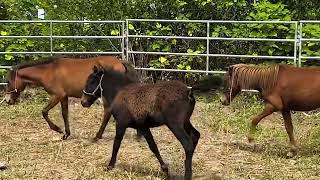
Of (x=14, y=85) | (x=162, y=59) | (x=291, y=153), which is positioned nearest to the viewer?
(x=291, y=153)

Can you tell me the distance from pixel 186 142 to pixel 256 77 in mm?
2136

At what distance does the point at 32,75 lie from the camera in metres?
8.06

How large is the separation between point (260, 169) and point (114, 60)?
3.10 metres

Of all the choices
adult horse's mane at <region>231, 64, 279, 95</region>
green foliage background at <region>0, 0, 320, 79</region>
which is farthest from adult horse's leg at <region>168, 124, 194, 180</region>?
green foliage background at <region>0, 0, 320, 79</region>

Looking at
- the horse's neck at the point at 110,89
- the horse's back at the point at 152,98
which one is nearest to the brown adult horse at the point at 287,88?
the horse's back at the point at 152,98

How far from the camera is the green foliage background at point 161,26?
1121cm

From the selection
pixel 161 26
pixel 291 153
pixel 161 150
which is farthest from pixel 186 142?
pixel 161 26

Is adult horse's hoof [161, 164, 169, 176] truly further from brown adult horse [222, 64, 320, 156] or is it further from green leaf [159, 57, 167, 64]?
green leaf [159, 57, 167, 64]

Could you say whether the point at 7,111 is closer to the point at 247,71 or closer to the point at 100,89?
the point at 100,89

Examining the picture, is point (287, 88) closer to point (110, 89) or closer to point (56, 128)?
point (110, 89)

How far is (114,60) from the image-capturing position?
8.30 m

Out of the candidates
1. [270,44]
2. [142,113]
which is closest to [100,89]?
[142,113]

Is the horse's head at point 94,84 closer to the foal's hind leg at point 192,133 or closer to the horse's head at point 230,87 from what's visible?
the foal's hind leg at point 192,133

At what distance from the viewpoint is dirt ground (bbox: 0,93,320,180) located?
6.19 meters
